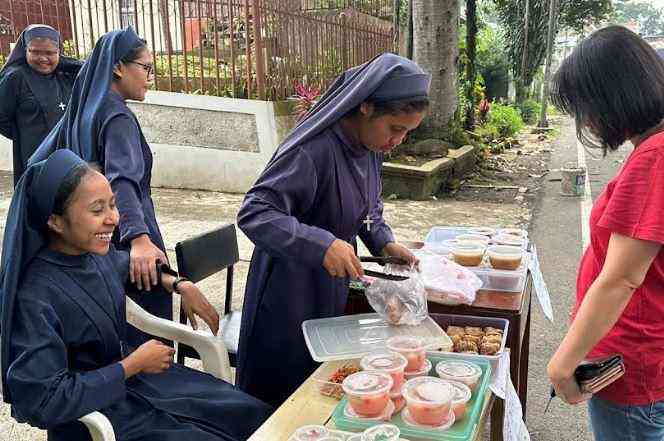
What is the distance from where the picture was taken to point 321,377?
5.69 ft

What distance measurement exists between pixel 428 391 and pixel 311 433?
0.99ft

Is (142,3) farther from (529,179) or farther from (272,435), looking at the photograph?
(272,435)

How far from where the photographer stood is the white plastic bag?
2.13 metres

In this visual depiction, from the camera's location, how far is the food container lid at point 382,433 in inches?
53.6

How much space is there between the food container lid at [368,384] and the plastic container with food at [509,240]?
131cm

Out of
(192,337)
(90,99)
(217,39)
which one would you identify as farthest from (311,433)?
(217,39)

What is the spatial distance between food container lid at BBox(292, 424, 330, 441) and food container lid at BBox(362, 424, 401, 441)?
0.10m

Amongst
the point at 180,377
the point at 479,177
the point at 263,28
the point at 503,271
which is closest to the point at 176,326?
the point at 180,377

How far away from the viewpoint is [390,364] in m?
1.62

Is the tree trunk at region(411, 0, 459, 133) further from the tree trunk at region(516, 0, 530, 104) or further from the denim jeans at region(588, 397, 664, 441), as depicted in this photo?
the tree trunk at region(516, 0, 530, 104)

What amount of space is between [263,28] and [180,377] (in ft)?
20.5

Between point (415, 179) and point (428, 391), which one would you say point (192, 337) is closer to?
point (428, 391)

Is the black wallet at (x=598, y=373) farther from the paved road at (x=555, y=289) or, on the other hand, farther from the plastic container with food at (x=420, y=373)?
the paved road at (x=555, y=289)

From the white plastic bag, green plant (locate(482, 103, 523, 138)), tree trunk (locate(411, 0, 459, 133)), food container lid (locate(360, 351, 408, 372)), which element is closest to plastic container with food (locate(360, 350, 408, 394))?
food container lid (locate(360, 351, 408, 372))
